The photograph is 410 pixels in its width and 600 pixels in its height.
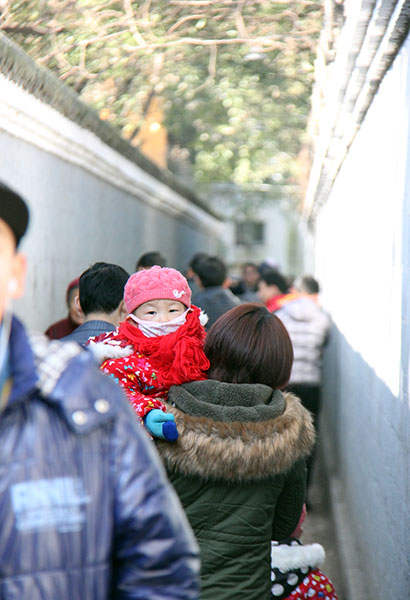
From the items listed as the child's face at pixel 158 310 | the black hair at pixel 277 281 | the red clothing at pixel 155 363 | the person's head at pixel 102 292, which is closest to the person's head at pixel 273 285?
the black hair at pixel 277 281

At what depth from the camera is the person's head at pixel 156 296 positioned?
4012 millimetres

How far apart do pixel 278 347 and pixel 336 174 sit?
718 cm

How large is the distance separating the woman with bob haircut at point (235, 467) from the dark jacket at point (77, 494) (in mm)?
1083

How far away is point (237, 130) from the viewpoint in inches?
742

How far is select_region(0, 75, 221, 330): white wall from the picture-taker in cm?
539

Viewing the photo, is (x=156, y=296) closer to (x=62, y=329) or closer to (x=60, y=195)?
(x=62, y=329)

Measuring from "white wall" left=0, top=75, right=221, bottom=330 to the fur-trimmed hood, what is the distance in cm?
249

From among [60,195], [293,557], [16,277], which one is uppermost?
[60,195]

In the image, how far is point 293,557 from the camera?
135 inches

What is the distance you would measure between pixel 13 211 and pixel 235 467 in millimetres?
1402

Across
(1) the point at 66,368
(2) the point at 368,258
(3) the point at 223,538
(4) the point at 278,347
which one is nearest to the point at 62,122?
(2) the point at 368,258

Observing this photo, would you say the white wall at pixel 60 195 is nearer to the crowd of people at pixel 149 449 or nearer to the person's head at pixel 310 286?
the crowd of people at pixel 149 449

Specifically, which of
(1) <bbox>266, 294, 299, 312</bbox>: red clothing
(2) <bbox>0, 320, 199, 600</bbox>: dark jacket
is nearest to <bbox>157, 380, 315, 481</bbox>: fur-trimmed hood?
(2) <bbox>0, 320, 199, 600</bbox>: dark jacket

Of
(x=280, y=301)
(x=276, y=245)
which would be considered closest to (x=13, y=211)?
(x=280, y=301)
